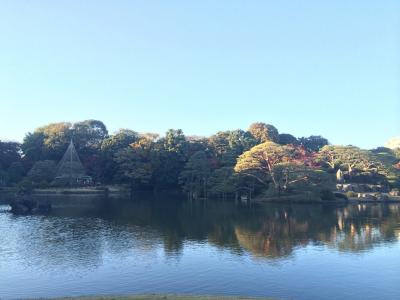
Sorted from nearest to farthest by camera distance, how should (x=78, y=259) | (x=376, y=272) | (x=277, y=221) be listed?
1. (x=376, y=272)
2. (x=78, y=259)
3. (x=277, y=221)

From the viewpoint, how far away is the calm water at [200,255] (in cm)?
1634

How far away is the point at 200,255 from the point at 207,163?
38193 mm

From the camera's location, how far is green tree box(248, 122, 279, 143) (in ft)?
239

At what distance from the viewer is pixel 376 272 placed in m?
18.7

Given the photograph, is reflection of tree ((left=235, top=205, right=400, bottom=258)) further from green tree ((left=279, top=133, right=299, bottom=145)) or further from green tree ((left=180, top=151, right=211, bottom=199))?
green tree ((left=279, top=133, right=299, bottom=145))

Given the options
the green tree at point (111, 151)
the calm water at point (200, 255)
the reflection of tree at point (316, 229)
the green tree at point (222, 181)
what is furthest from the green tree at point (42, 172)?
the reflection of tree at point (316, 229)

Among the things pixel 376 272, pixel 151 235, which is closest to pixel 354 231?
pixel 376 272

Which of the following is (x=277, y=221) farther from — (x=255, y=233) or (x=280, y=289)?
(x=280, y=289)

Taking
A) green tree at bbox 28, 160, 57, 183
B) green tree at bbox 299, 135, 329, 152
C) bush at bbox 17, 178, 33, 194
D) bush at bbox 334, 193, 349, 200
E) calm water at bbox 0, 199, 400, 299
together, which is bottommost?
calm water at bbox 0, 199, 400, 299

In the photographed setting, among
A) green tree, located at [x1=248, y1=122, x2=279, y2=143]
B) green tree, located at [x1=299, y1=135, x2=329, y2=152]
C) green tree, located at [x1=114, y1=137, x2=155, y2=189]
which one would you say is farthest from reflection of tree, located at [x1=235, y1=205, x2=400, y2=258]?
green tree, located at [x1=299, y1=135, x2=329, y2=152]

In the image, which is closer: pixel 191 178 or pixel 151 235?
pixel 151 235

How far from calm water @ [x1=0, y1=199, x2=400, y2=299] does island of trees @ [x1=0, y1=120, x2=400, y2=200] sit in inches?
689

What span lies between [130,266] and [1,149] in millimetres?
57622

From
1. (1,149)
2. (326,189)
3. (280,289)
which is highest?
(1,149)
